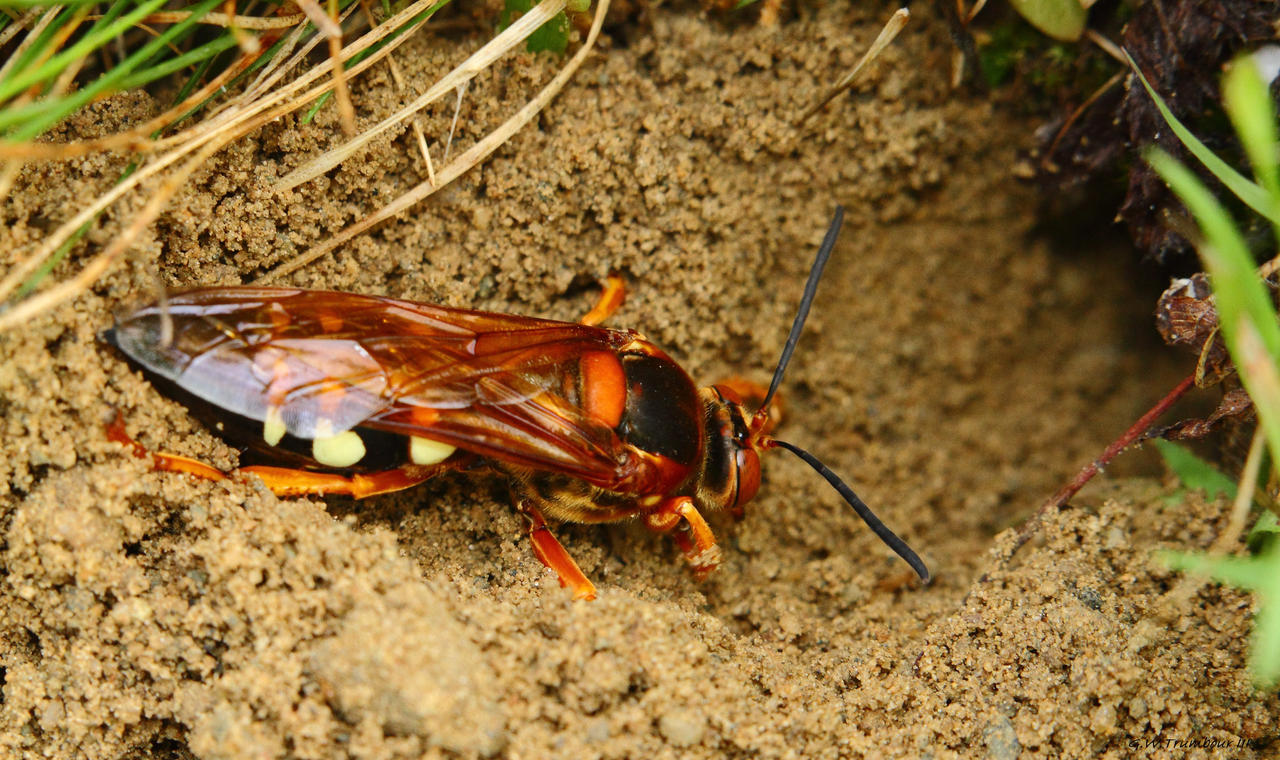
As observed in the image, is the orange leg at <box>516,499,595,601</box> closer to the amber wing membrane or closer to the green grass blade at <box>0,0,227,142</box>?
the amber wing membrane

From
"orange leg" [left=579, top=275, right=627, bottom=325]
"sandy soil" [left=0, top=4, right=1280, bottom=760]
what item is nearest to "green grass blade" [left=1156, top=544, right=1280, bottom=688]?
"sandy soil" [left=0, top=4, right=1280, bottom=760]

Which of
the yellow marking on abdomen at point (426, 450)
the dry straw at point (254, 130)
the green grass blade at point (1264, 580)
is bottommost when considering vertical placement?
the yellow marking on abdomen at point (426, 450)

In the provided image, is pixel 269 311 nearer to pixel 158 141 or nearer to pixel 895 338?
pixel 158 141

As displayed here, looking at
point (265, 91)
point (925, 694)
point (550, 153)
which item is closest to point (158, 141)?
point (265, 91)

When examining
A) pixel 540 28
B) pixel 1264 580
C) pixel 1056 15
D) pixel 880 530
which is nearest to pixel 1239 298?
pixel 1264 580

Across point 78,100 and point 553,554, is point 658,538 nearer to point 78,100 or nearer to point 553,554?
point 553,554

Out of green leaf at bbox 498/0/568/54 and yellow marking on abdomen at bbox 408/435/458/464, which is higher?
green leaf at bbox 498/0/568/54

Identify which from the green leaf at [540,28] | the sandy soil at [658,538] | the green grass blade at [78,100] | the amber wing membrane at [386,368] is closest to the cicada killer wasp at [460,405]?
the amber wing membrane at [386,368]

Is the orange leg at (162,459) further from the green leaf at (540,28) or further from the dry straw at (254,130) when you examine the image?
the green leaf at (540,28)

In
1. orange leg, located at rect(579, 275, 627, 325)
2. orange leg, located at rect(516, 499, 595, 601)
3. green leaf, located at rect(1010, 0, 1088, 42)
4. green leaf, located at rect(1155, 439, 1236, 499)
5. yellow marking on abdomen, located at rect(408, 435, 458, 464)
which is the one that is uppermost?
green leaf, located at rect(1010, 0, 1088, 42)
